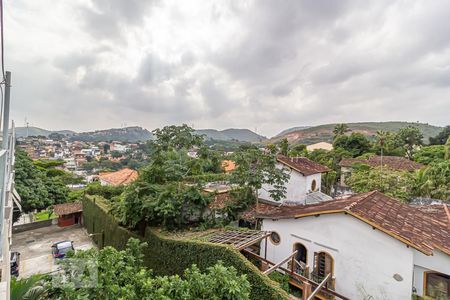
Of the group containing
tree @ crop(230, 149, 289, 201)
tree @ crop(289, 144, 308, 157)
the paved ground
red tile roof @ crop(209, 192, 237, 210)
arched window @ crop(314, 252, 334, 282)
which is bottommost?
the paved ground

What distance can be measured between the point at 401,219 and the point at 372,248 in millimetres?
2267

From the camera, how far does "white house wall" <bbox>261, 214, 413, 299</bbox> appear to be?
774 cm

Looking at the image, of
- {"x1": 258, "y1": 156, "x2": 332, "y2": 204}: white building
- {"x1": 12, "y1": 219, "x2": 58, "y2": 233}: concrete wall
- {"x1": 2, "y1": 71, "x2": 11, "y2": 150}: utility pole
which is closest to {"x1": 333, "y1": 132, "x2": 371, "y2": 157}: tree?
{"x1": 258, "y1": 156, "x2": 332, "y2": 204}: white building

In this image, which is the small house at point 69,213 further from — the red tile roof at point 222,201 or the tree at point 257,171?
the tree at point 257,171

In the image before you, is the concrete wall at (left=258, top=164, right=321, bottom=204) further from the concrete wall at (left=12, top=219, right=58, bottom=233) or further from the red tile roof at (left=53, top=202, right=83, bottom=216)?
the concrete wall at (left=12, top=219, right=58, bottom=233)

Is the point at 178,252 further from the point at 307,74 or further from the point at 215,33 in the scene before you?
the point at 307,74

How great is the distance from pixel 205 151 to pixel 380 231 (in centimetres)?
935

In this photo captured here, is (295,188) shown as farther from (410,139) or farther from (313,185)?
(410,139)

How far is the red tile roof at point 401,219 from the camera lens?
7.57 metres

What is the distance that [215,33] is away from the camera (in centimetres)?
1505

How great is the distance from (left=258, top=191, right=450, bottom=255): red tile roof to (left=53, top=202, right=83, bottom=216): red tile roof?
20.1 m

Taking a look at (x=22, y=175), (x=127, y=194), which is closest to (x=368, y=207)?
(x=127, y=194)

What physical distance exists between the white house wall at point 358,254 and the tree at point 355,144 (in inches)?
1642

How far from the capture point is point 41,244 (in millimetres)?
18594
